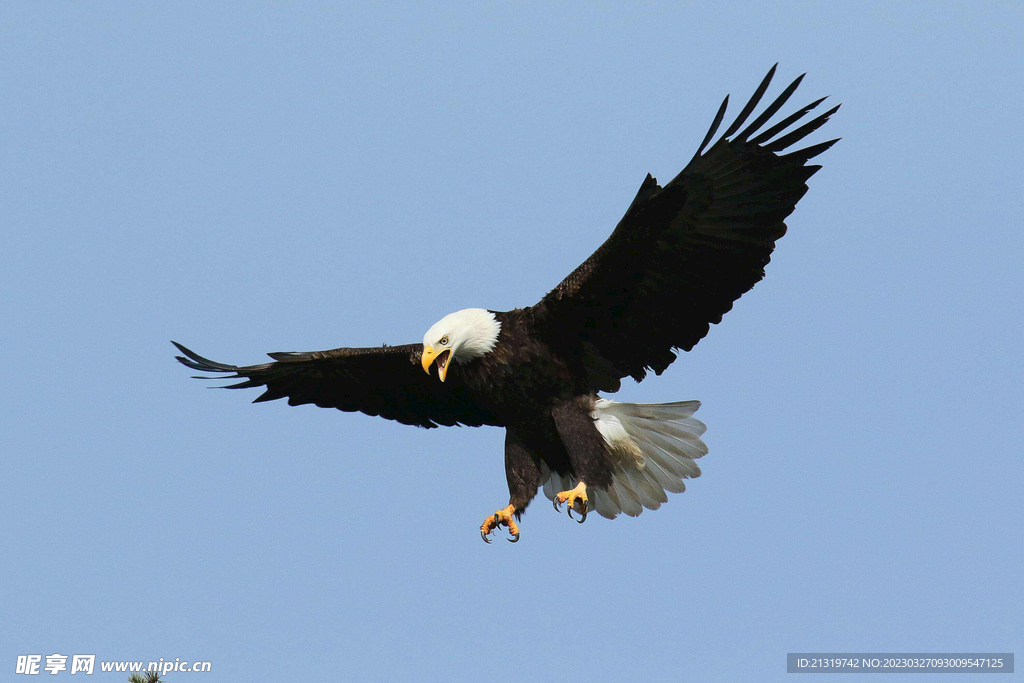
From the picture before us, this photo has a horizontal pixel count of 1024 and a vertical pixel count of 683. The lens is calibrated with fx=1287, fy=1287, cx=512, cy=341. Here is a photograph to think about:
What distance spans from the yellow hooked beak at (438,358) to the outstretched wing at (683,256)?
55 centimetres

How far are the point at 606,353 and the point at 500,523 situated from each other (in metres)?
1.16

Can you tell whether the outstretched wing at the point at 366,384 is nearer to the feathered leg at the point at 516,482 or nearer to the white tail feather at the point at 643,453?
the feathered leg at the point at 516,482

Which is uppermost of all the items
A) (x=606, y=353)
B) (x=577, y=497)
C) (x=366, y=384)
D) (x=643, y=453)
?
(x=366, y=384)

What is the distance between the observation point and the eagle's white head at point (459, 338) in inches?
280

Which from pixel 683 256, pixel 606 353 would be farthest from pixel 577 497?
pixel 683 256

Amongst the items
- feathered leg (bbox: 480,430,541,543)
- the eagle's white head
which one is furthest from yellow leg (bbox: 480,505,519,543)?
the eagle's white head

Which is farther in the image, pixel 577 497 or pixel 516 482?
pixel 516 482

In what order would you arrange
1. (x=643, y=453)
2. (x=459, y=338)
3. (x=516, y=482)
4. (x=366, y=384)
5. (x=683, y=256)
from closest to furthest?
1. (x=683, y=256)
2. (x=459, y=338)
3. (x=516, y=482)
4. (x=643, y=453)
5. (x=366, y=384)

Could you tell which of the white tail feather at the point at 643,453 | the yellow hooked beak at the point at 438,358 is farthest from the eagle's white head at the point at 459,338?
A: the white tail feather at the point at 643,453

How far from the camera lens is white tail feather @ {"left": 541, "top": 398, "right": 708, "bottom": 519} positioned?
7.66 metres

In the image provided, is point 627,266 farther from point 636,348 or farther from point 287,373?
point 287,373

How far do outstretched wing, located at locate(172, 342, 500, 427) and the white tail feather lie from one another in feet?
2.27

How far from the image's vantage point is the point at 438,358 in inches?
283

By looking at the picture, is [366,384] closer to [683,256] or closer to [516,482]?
[516,482]
